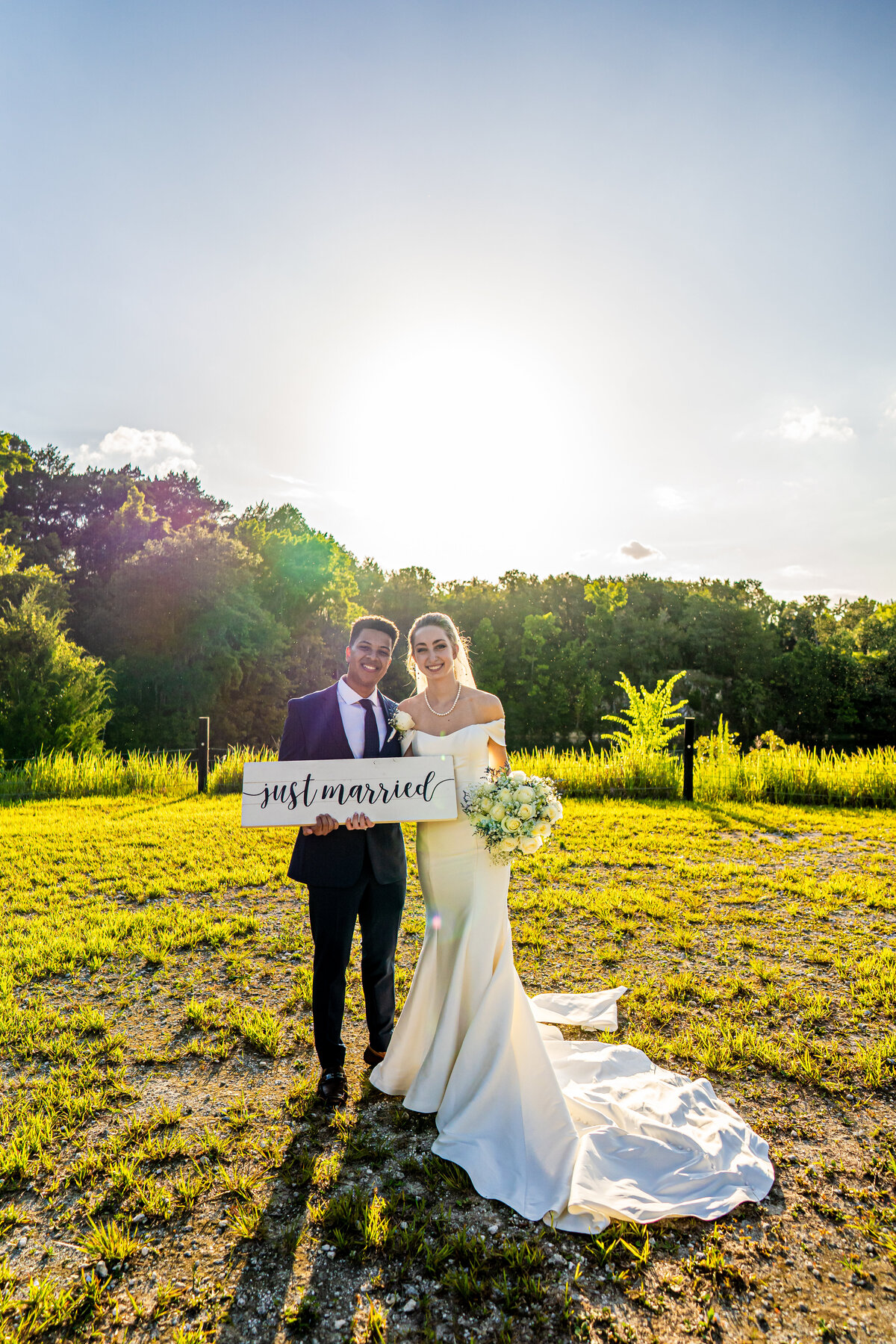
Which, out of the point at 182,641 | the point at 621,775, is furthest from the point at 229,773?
the point at 182,641

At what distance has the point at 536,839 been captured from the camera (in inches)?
126

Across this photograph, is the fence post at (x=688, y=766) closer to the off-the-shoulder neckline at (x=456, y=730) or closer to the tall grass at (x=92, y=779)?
the off-the-shoulder neckline at (x=456, y=730)

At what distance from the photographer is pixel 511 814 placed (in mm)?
3240

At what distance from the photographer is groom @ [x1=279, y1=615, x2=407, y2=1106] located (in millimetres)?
3389

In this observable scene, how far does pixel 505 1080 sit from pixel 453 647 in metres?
2.18

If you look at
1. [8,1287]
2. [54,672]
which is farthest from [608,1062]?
[54,672]

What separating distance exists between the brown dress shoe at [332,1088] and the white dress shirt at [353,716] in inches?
64.9

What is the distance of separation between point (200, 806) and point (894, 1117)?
10.5 meters

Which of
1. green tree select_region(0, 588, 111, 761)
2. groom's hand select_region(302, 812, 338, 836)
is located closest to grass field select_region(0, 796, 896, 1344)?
groom's hand select_region(302, 812, 338, 836)

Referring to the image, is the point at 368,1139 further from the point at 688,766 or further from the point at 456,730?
the point at 688,766

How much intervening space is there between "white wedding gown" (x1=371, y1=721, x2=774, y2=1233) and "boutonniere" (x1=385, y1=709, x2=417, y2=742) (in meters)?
0.09

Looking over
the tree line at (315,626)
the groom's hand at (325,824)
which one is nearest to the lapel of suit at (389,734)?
the groom's hand at (325,824)

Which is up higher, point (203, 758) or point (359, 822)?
point (359, 822)

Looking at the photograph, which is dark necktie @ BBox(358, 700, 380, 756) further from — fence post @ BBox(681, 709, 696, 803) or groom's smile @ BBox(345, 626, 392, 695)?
fence post @ BBox(681, 709, 696, 803)
